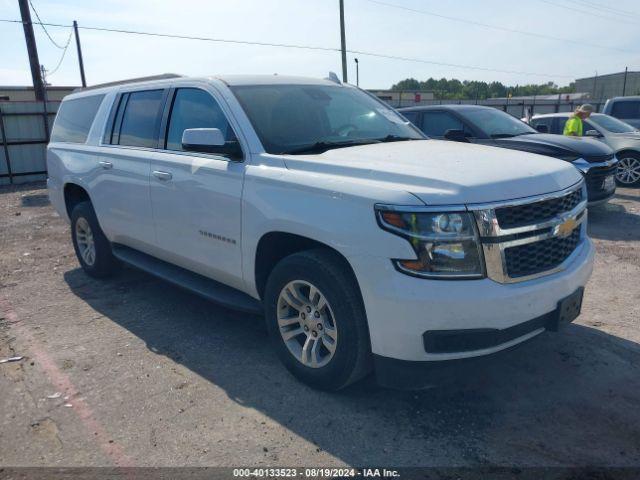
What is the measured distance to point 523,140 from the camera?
801 centimetres

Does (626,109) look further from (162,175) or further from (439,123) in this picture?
(162,175)

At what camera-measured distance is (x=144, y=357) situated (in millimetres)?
4062

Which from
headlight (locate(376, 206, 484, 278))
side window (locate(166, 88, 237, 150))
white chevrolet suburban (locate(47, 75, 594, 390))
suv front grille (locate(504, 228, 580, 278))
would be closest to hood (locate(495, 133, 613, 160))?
white chevrolet suburban (locate(47, 75, 594, 390))

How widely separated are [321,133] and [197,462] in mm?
2291

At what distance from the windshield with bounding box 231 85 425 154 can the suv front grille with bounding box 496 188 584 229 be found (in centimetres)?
136

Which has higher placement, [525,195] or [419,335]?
[525,195]

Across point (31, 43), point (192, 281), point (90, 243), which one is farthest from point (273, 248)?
point (31, 43)

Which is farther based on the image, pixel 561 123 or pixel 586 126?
pixel 561 123

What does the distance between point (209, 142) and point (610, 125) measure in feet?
34.0

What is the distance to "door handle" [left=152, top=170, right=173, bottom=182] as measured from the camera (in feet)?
14.0

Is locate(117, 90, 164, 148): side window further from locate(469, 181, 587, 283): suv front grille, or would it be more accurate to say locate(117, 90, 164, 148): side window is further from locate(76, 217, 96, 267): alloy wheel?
locate(469, 181, 587, 283): suv front grille

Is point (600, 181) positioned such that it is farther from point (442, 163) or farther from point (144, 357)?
point (144, 357)

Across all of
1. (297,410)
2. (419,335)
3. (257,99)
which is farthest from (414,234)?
(257,99)

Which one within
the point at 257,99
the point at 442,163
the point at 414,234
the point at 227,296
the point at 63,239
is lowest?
the point at 63,239
